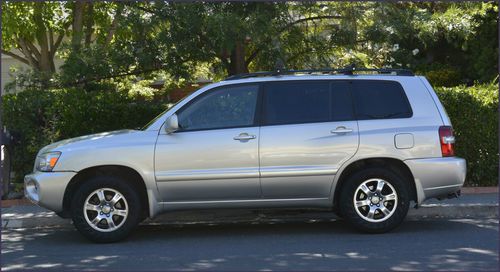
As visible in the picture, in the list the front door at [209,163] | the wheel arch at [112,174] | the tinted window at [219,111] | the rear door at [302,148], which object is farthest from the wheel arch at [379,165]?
the wheel arch at [112,174]

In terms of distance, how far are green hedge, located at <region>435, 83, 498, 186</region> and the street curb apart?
1.94m

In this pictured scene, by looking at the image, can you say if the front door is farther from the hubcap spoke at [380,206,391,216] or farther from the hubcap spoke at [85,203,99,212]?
the hubcap spoke at [380,206,391,216]

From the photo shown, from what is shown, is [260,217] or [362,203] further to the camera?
[260,217]

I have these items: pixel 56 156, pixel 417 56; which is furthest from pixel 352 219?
pixel 417 56

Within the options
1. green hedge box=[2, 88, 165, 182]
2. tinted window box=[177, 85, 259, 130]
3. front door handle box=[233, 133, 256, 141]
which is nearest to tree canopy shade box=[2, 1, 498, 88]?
green hedge box=[2, 88, 165, 182]

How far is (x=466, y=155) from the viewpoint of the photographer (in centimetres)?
1130

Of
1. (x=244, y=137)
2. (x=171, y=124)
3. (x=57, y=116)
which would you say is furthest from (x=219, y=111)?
(x=57, y=116)

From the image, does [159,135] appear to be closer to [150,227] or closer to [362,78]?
[150,227]

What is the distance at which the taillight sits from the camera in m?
7.91

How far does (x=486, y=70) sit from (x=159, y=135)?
39.2 ft

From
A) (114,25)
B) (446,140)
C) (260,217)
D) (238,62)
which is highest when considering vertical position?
(114,25)

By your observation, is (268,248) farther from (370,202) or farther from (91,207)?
(91,207)

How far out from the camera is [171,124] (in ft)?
25.6

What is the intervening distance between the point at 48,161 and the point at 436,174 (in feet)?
14.1
